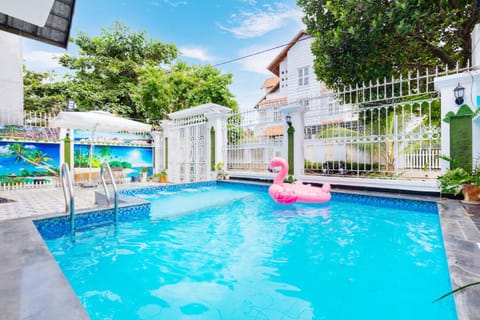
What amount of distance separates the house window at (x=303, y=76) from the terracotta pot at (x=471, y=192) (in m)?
14.2

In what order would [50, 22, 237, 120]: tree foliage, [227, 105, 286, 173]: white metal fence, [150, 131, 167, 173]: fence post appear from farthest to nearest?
[50, 22, 237, 120]: tree foliage, [150, 131, 167, 173]: fence post, [227, 105, 286, 173]: white metal fence

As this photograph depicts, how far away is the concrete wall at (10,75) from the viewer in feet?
18.8

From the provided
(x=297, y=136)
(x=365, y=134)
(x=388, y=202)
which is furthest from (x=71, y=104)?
(x=388, y=202)

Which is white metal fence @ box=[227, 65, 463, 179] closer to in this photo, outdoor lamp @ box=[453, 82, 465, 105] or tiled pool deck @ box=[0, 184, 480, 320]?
outdoor lamp @ box=[453, 82, 465, 105]

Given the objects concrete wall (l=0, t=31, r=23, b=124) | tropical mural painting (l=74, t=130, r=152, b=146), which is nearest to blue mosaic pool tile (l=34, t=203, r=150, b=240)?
concrete wall (l=0, t=31, r=23, b=124)

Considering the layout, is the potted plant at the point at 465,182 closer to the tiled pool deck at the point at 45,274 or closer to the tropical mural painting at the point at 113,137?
the tiled pool deck at the point at 45,274

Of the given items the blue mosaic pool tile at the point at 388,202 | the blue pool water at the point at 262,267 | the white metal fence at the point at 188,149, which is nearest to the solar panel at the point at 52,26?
the blue pool water at the point at 262,267

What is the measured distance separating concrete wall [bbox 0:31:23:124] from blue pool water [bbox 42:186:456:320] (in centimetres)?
393

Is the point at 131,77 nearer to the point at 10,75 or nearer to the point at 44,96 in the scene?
the point at 44,96

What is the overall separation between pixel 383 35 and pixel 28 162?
13001 millimetres

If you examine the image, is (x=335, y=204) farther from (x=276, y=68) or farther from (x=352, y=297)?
(x=276, y=68)

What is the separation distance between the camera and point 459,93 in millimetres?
5676

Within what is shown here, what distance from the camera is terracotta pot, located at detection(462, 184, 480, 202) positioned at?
5109mm

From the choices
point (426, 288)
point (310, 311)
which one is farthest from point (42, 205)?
point (426, 288)
